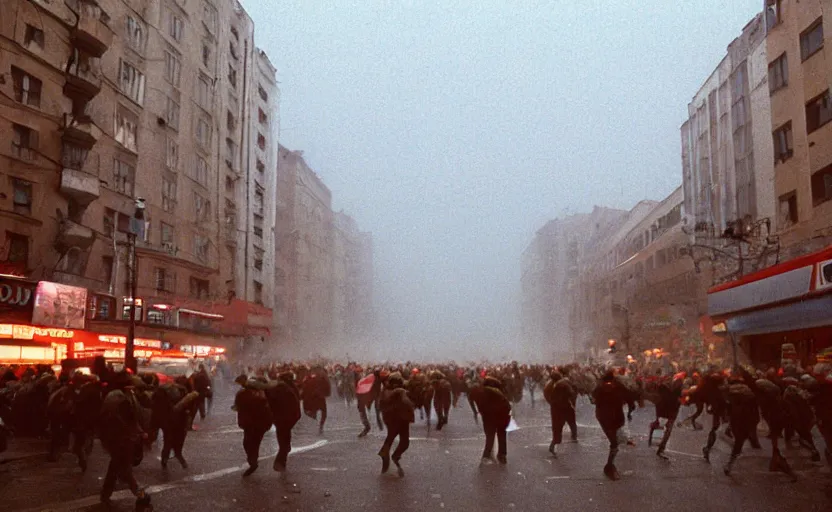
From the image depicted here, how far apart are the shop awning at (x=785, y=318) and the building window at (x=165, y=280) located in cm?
2848

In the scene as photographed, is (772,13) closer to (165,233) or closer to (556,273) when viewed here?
(165,233)

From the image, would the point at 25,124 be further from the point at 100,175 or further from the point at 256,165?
the point at 256,165

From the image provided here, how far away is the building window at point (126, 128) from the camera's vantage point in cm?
3734

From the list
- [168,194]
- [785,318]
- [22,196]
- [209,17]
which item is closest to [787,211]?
[785,318]

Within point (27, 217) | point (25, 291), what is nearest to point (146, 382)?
point (25, 291)

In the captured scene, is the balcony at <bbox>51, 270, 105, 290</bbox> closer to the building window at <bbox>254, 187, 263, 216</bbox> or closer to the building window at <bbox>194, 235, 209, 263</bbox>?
the building window at <bbox>194, 235, 209, 263</bbox>

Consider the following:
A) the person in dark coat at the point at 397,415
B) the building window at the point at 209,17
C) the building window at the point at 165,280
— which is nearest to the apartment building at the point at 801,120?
the person in dark coat at the point at 397,415

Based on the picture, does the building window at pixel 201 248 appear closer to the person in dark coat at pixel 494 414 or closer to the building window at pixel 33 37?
the building window at pixel 33 37

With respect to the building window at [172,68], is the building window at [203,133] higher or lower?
lower

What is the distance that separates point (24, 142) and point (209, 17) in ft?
76.2


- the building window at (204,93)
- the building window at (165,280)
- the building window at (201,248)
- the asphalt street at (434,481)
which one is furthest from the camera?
the building window at (204,93)

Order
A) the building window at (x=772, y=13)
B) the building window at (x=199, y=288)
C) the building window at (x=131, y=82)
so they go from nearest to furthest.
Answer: the building window at (x=772, y=13)
the building window at (x=131, y=82)
the building window at (x=199, y=288)

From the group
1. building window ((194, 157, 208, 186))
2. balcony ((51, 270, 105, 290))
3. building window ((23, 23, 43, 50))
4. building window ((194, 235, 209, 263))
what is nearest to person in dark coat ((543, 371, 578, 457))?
balcony ((51, 270, 105, 290))

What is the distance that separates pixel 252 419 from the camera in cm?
1224
